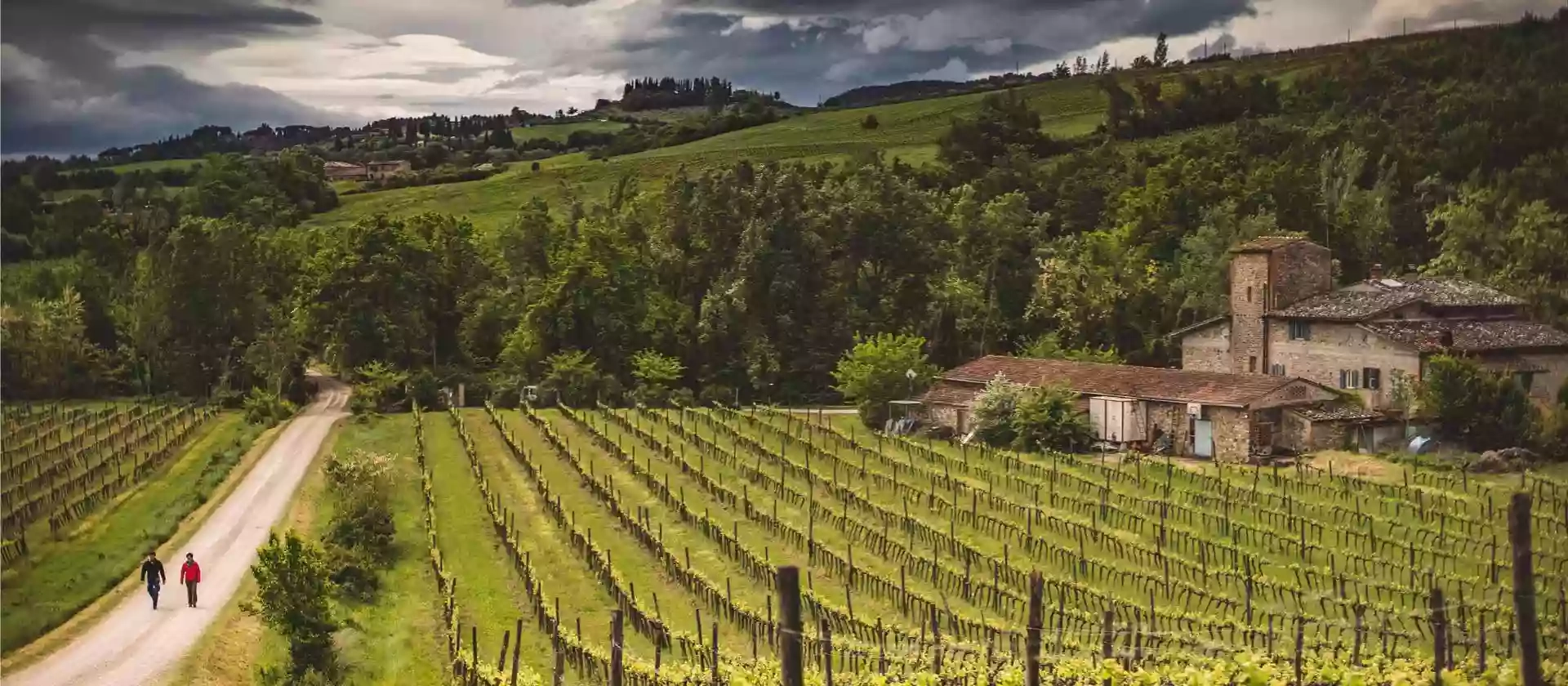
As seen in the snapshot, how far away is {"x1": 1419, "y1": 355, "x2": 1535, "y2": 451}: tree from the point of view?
121 ft

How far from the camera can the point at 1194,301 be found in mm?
52844

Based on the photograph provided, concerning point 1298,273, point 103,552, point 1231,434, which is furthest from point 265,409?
point 1298,273

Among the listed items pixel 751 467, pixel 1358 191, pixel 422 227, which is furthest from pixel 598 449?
pixel 1358 191

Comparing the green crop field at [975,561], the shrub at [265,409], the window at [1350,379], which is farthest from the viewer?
the shrub at [265,409]

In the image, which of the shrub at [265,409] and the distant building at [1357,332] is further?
the shrub at [265,409]

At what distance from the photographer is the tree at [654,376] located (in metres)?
54.4

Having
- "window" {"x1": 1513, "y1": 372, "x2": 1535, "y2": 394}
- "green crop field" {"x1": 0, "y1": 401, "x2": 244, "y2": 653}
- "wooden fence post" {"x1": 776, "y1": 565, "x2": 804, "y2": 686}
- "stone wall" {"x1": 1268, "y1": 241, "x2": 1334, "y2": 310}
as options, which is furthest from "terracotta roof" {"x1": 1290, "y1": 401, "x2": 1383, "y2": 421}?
"wooden fence post" {"x1": 776, "y1": 565, "x2": 804, "y2": 686}

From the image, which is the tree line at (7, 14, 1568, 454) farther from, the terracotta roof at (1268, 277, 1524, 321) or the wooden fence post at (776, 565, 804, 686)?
the wooden fence post at (776, 565, 804, 686)

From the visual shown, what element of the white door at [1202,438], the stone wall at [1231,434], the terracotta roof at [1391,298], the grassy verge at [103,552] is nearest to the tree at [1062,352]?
the terracotta roof at [1391,298]

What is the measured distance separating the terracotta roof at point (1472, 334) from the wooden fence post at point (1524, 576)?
2799cm

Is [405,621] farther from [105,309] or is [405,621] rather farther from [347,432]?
[105,309]

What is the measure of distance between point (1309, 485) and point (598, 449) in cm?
2031

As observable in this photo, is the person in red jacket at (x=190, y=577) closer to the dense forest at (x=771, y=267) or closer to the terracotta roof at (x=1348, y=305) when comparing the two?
the dense forest at (x=771, y=267)

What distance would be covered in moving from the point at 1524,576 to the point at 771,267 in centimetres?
4528
